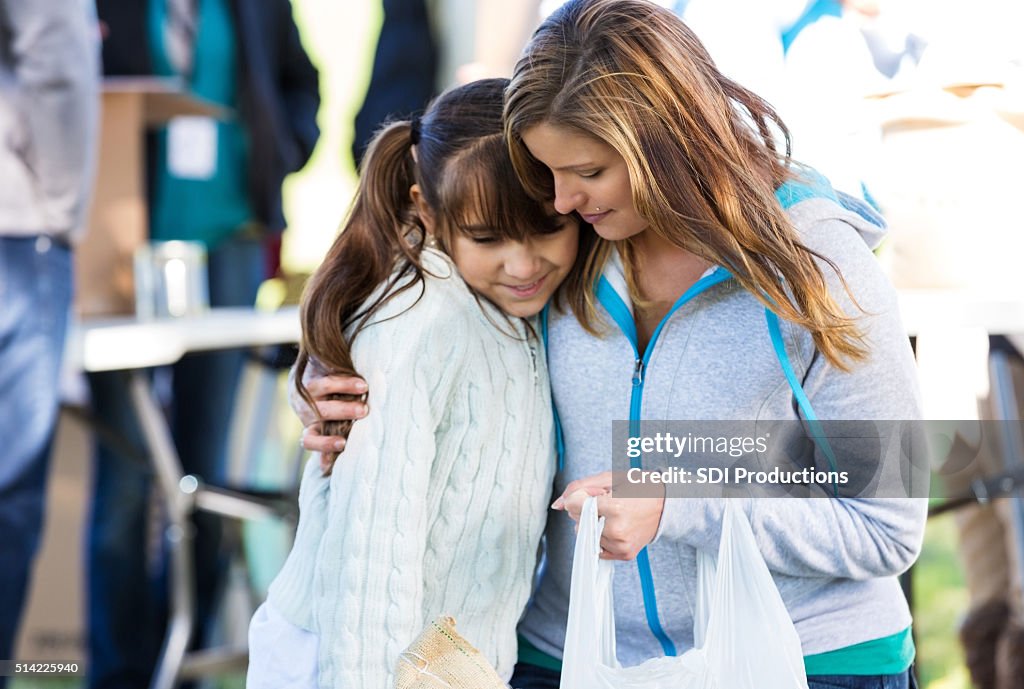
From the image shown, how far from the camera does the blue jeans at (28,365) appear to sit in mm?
2205

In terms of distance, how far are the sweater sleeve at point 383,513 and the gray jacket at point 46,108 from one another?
51.5 inches

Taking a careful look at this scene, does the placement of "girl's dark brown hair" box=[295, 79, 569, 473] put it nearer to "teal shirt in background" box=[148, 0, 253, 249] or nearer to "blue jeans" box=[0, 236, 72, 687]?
"blue jeans" box=[0, 236, 72, 687]

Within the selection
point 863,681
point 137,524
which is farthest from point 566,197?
point 137,524

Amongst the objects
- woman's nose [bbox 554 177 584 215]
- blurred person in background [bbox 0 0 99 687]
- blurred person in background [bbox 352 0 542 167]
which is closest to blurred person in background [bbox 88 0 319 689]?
blurred person in background [bbox 352 0 542 167]

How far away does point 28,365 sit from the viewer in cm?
222

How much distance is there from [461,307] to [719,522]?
366 millimetres

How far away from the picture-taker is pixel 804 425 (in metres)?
1.23

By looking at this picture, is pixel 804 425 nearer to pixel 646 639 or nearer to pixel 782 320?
pixel 782 320

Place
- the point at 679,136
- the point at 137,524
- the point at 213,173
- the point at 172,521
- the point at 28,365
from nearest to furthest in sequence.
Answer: the point at 679,136
the point at 28,365
the point at 172,521
the point at 137,524
the point at 213,173

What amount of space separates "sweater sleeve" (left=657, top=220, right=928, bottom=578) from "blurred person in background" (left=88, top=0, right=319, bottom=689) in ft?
6.02

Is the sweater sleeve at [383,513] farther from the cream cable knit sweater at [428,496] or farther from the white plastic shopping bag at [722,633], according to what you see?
the white plastic shopping bag at [722,633]

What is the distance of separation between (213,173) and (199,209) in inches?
4.2

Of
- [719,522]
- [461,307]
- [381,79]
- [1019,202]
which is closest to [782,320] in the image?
[719,522]

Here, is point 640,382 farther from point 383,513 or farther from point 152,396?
point 152,396
